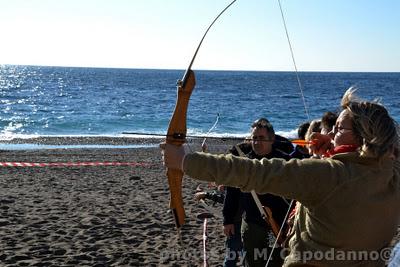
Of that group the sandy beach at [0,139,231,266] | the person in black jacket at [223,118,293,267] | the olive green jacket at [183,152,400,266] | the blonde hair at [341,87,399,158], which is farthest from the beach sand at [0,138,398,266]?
the blonde hair at [341,87,399,158]

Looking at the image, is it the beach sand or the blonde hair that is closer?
the blonde hair

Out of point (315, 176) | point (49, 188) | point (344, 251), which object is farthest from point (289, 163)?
point (49, 188)

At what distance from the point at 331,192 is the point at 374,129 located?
34 cm

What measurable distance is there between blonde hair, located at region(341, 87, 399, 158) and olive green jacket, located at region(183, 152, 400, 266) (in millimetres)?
53

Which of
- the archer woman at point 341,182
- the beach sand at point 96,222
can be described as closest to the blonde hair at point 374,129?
the archer woman at point 341,182

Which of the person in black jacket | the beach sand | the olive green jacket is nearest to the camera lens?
the olive green jacket

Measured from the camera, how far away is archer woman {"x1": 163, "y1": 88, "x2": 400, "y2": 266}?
2139 millimetres

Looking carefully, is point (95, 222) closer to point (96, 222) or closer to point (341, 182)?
point (96, 222)

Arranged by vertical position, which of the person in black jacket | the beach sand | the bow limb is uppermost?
the bow limb

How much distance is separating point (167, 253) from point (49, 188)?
5963mm

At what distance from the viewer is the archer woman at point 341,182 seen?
2139 millimetres

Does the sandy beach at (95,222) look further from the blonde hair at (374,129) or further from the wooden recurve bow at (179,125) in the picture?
the blonde hair at (374,129)

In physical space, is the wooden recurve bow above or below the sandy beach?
above

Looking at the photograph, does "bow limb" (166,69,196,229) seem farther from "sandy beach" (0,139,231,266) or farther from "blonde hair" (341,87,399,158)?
"sandy beach" (0,139,231,266)
